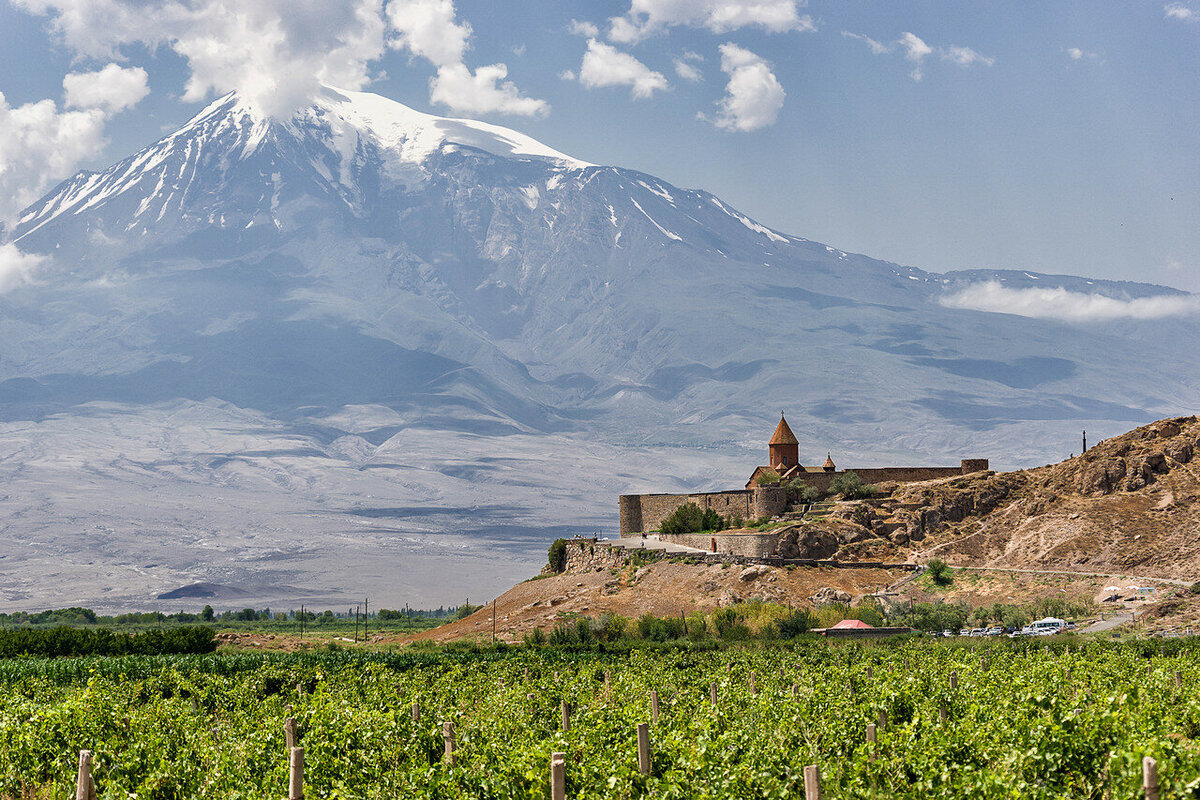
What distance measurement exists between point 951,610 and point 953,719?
34.3m

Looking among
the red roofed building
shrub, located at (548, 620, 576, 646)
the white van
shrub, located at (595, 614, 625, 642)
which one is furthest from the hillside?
the red roofed building

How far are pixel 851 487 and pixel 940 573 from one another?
15599mm

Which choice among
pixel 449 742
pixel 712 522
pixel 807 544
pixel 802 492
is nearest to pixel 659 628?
pixel 807 544

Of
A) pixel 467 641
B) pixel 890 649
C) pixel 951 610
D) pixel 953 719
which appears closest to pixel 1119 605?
pixel 951 610

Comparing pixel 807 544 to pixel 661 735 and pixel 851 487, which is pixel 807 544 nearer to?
pixel 851 487

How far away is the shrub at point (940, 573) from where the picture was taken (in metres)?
62.8

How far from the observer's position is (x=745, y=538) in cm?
7125

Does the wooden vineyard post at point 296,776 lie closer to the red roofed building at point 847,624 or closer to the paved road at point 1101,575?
the red roofed building at point 847,624

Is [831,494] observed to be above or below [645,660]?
above

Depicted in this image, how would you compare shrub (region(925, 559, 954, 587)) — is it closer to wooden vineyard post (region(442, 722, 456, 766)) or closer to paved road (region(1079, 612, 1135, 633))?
paved road (region(1079, 612, 1135, 633))

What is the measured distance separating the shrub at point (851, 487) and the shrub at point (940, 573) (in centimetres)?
1331

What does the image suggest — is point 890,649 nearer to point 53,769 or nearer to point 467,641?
point 467,641

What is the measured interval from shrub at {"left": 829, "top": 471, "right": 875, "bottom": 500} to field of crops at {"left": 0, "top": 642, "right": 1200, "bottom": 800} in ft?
139

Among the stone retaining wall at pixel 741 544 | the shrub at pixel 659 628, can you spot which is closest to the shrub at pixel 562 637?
the shrub at pixel 659 628
